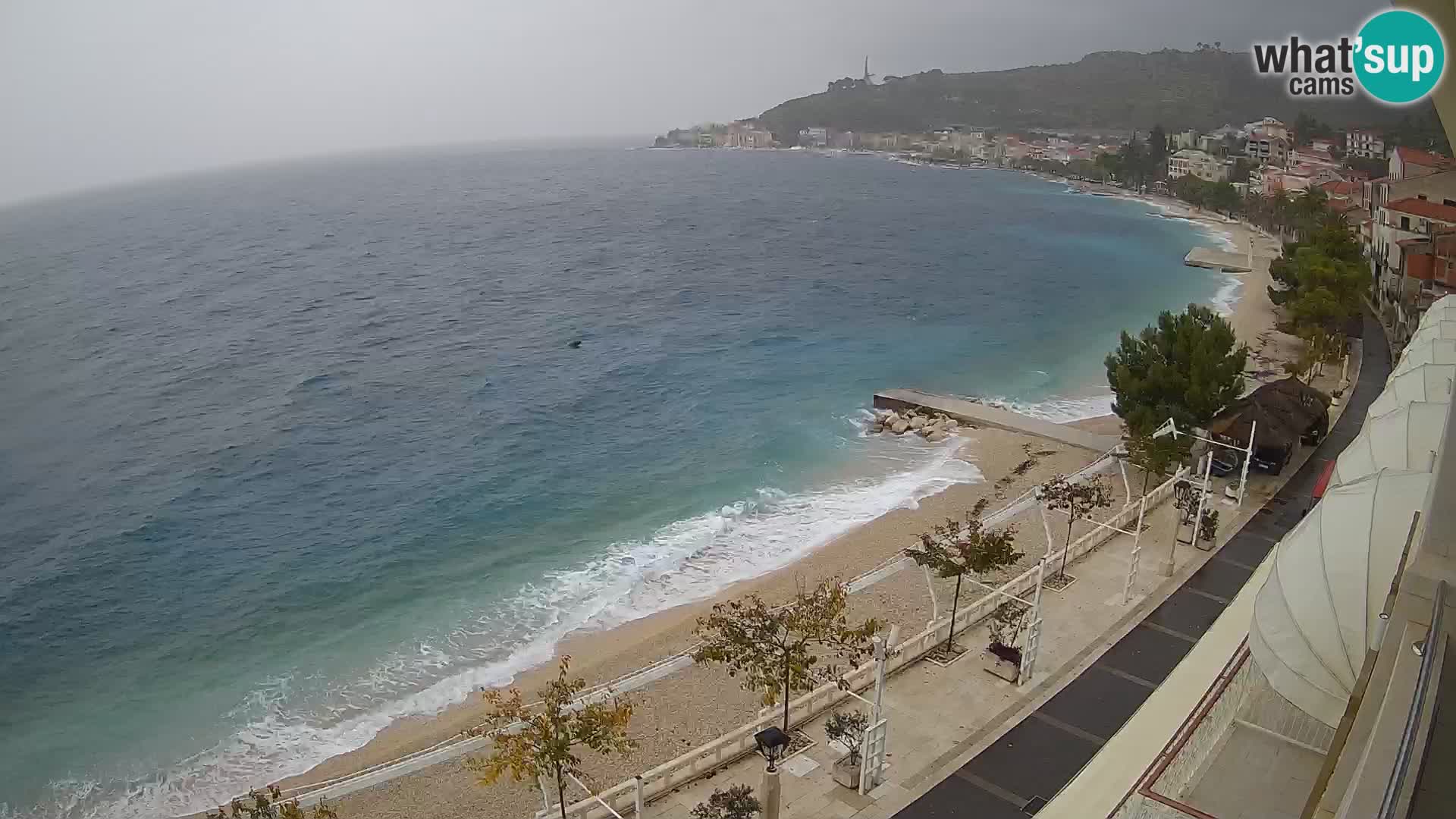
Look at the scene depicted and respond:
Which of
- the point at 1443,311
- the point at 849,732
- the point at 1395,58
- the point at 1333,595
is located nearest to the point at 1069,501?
the point at 849,732

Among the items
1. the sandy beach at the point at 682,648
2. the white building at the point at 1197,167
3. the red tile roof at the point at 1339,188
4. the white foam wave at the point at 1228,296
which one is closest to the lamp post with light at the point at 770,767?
the sandy beach at the point at 682,648

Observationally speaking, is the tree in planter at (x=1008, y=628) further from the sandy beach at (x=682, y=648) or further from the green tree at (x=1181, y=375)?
the green tree at (x=1181, y=375)

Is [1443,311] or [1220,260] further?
[1220,260]

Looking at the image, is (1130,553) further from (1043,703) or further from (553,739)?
(553,739)

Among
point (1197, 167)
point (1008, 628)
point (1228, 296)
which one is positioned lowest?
point (1008, 628)

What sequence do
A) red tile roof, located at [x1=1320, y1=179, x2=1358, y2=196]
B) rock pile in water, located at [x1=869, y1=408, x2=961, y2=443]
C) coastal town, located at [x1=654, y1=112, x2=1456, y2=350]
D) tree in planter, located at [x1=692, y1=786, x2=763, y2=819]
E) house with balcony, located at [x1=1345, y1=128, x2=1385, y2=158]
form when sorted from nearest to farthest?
tree in planter, located at [x1=692, y1=786, x2=763, y2=819] < rock pile in water, located at [x1=869, y1=408, x2=961, y2=443] < coastal town, located at [x1=654, y1=112, x2=1456, y2=350] < red tile roof, located at [x1=1320, y1=179, x2=1358, y2=196] < house with balcony, located at [x1=1345, y1=128, x2=1385, y2=158]

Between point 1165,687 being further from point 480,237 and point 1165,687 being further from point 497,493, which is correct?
point 480,237

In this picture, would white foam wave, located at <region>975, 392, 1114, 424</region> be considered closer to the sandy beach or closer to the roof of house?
the sandy beach

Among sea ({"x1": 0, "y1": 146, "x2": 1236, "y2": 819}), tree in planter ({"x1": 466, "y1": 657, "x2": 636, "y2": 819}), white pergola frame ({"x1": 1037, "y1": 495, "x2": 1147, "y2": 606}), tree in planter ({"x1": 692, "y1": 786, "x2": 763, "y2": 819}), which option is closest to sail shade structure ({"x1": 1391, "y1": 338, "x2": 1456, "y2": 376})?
white pergola frame ({"x1": 1037, "y1": 495, "x2": 1147, "y2": 606})
